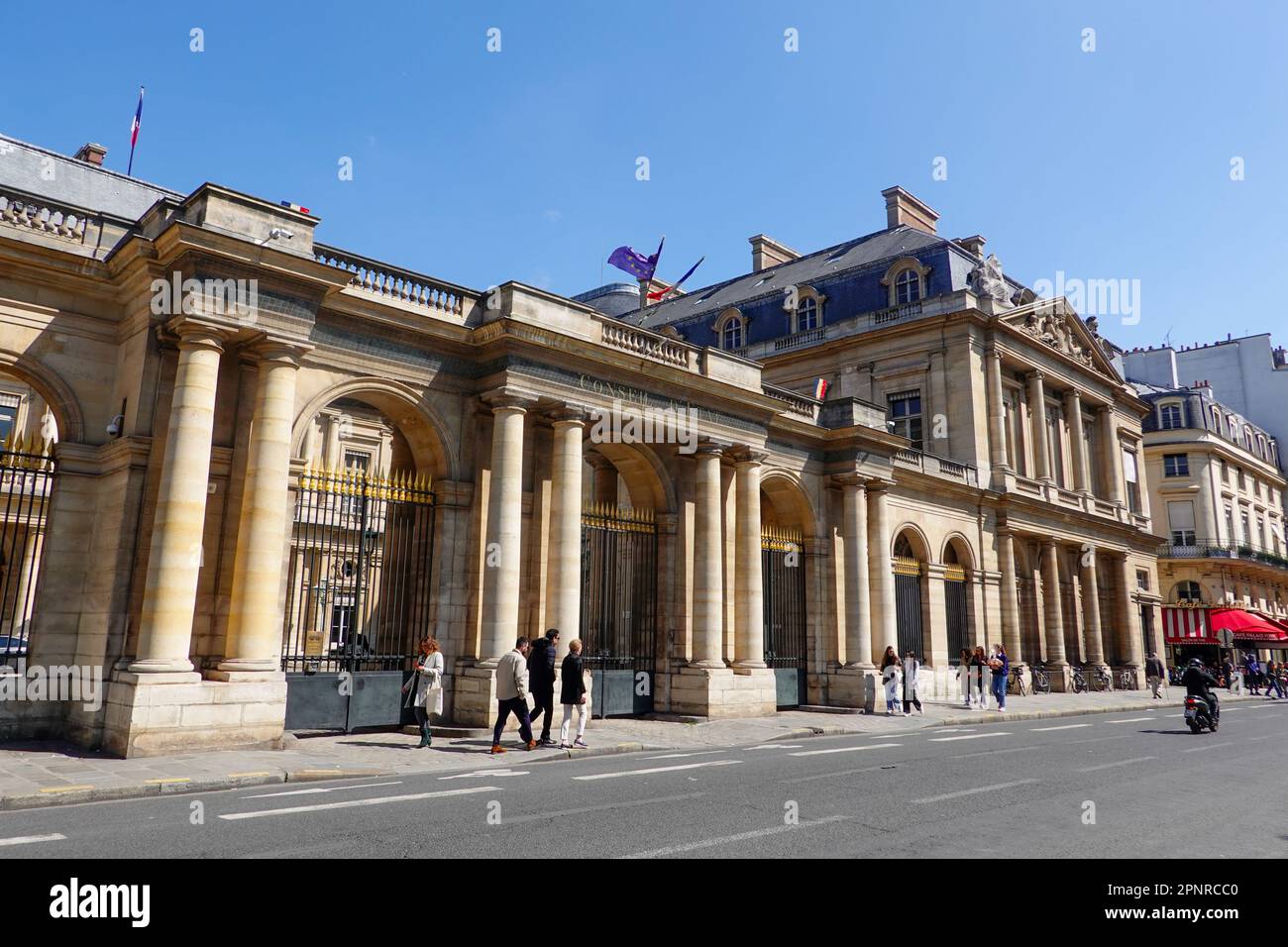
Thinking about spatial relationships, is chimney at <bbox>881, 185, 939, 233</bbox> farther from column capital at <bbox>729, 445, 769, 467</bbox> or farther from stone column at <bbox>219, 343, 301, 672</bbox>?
stone column at <bbox>219, 343, 301, 672</bbox>

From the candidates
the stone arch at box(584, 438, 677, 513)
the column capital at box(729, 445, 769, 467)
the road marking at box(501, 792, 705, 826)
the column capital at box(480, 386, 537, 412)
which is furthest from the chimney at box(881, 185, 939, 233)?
the road marking at box(501, 792, 705, 826)

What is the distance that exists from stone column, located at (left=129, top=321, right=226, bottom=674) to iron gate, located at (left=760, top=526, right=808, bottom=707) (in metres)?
13.9

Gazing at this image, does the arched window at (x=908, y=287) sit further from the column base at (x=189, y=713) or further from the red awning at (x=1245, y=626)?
the column base at (x=189, y=713)

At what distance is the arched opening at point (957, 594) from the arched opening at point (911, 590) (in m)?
1.32

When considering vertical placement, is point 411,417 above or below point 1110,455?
below

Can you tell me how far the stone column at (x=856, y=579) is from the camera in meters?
23.8

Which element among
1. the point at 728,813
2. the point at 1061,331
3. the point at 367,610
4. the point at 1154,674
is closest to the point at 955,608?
the point at 1154,674

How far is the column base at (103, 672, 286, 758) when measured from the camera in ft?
38.2

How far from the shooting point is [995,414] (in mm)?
32438

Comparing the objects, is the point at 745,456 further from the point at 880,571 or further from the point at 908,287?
the point at 908,287

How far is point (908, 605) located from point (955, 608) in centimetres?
367
